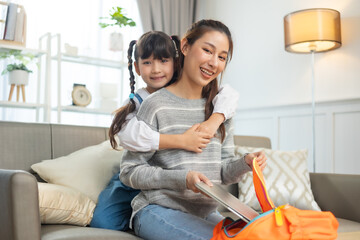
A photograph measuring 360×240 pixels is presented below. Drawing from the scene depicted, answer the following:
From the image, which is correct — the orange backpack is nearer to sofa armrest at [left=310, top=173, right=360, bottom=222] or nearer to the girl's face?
the girl's face

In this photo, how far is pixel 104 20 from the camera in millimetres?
4207

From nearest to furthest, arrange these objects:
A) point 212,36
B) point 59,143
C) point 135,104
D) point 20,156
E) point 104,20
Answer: point 212,36 → point 135,104 → point 20,156 → point 59,143 → point 104,20

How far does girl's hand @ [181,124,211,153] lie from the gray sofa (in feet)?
1.22

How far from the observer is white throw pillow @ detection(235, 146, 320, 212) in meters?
2.15

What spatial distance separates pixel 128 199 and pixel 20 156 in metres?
0.52

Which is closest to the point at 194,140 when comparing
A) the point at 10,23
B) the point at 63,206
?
the point at 63,206

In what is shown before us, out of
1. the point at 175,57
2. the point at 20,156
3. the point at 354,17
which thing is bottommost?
the point at 20,156

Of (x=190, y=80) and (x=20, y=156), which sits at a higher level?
(x=190, y=80)

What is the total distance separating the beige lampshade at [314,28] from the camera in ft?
9.84

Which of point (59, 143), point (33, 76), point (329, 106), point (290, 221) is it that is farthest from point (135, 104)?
point (33, 76)

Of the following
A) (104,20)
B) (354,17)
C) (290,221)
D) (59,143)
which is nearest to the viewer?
(290,221)

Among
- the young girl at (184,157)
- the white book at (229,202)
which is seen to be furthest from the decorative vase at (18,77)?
the white book at (229,202)

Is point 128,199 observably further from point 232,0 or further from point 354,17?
point 232,0

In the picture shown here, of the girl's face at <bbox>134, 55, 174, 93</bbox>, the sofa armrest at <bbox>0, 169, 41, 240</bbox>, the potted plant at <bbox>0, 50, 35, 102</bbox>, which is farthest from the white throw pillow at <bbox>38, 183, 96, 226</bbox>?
the potted plant at <bbox>0, 50, 35, 102</bbox>
